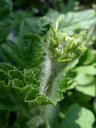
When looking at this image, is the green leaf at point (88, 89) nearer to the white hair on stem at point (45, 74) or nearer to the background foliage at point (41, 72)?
the background foliage at point (41, 72)

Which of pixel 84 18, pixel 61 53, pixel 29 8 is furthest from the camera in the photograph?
pixel 29 8

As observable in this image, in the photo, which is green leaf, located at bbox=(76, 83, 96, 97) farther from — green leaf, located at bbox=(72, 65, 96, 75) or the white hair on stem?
the white hair on stem

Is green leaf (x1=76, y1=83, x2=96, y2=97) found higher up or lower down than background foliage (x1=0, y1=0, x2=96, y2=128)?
lower down

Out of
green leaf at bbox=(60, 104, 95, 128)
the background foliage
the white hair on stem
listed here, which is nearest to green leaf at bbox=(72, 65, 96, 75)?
the background foliage

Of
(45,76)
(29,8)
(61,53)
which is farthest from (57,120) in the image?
(29,8)

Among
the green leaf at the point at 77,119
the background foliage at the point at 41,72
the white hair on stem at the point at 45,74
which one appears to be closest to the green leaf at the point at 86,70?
the background foliage at the point at 41,72

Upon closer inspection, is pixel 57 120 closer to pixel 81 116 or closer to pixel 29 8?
pixel 81 116

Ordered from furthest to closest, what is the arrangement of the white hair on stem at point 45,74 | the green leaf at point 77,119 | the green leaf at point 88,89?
the green leaf at point 88,89, the green leaf at point 77,119, the white hair on stem at point 45,74

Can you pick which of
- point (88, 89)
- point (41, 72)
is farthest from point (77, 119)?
point (41, 72)
